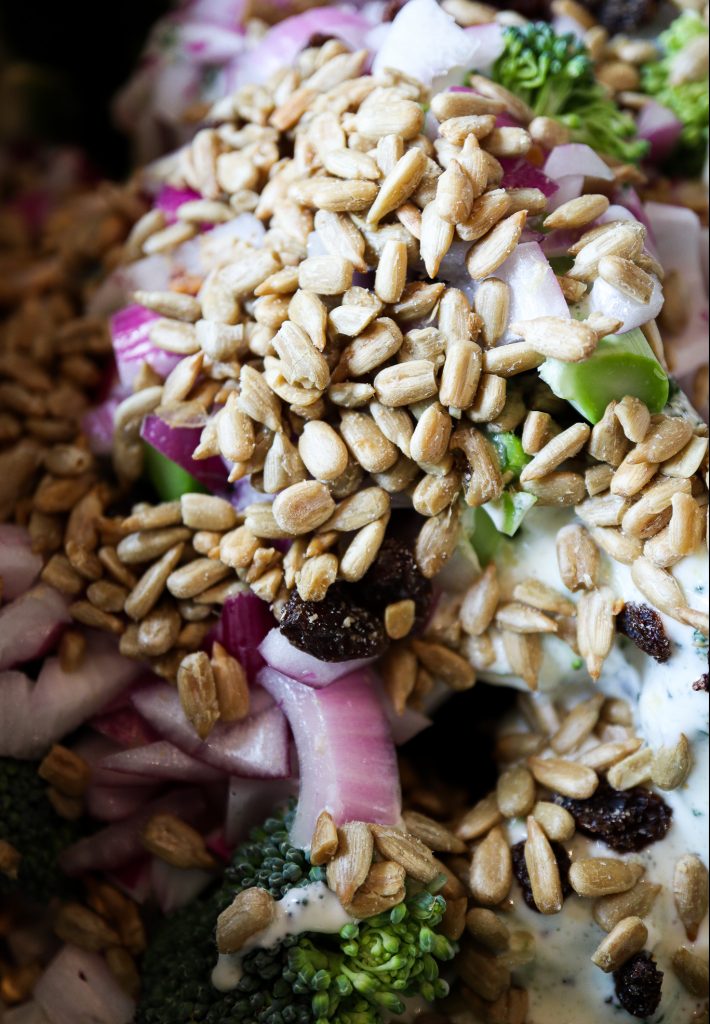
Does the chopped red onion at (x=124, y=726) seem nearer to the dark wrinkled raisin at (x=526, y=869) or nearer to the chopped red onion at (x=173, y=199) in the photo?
the dark wrinkled raisin at (x=526, y=869)

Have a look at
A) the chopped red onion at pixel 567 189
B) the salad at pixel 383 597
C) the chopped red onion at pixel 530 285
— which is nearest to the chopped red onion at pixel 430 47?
the salad at pixel 383 597

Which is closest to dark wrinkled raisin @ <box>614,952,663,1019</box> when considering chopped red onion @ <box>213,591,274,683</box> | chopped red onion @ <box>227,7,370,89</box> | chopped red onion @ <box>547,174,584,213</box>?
chopped red onion @ <box>213,591,274,683</box>

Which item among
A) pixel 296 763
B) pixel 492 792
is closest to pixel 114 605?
pixel 296 763

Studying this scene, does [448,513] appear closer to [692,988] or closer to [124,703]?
[124,703]

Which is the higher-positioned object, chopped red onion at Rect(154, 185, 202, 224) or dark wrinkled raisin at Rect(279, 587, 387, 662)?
chopped red onion at Rect(154, 185, 202, 224)

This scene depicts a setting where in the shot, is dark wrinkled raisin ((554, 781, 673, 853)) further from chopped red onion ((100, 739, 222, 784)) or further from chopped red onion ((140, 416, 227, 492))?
chopped red onion ((140, 416, 227, 492))
